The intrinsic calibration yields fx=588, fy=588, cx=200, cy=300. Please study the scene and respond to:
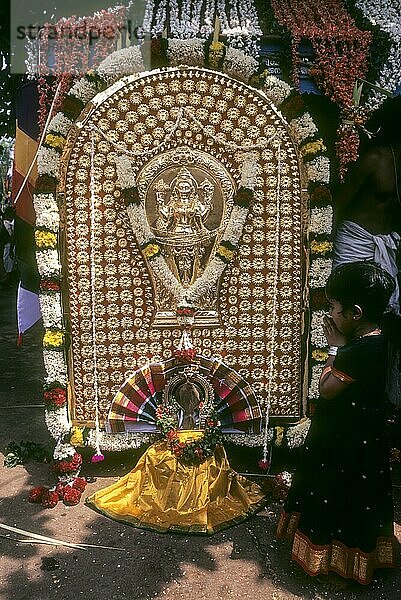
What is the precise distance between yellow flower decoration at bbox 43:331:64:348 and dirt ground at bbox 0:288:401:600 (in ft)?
4.02

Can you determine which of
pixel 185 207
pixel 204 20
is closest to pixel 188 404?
pixel 185 207

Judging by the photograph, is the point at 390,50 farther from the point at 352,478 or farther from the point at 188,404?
the point at 352,478

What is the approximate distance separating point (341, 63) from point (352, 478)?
3348 mm

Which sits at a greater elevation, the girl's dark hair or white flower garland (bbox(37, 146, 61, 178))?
white flower garland (bbox(37, 146, 61, 178))

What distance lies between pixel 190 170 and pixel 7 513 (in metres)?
3.07

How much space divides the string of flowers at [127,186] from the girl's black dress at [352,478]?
4.70 feet

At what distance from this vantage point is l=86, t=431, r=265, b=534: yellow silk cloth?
4.39 metres

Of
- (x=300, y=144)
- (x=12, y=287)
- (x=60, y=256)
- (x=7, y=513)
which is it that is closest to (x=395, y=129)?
(x=300, y=144)

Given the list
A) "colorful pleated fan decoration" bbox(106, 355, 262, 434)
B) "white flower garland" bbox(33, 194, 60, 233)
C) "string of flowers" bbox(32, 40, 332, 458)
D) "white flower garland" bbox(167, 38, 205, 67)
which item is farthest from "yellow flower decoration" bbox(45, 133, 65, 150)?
"colorful pleated fan decoration" bbox(106, 355, 262, 434)

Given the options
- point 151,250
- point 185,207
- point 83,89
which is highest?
point 83,89

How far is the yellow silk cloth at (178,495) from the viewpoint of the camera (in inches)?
173

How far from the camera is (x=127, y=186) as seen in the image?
475 centimetres

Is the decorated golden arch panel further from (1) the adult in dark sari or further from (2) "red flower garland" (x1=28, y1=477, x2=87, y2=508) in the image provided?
(1) the adult in dark sari

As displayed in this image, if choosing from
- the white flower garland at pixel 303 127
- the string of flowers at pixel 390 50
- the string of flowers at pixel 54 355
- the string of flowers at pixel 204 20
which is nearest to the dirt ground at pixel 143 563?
the string of flowers at pixel 54 355
